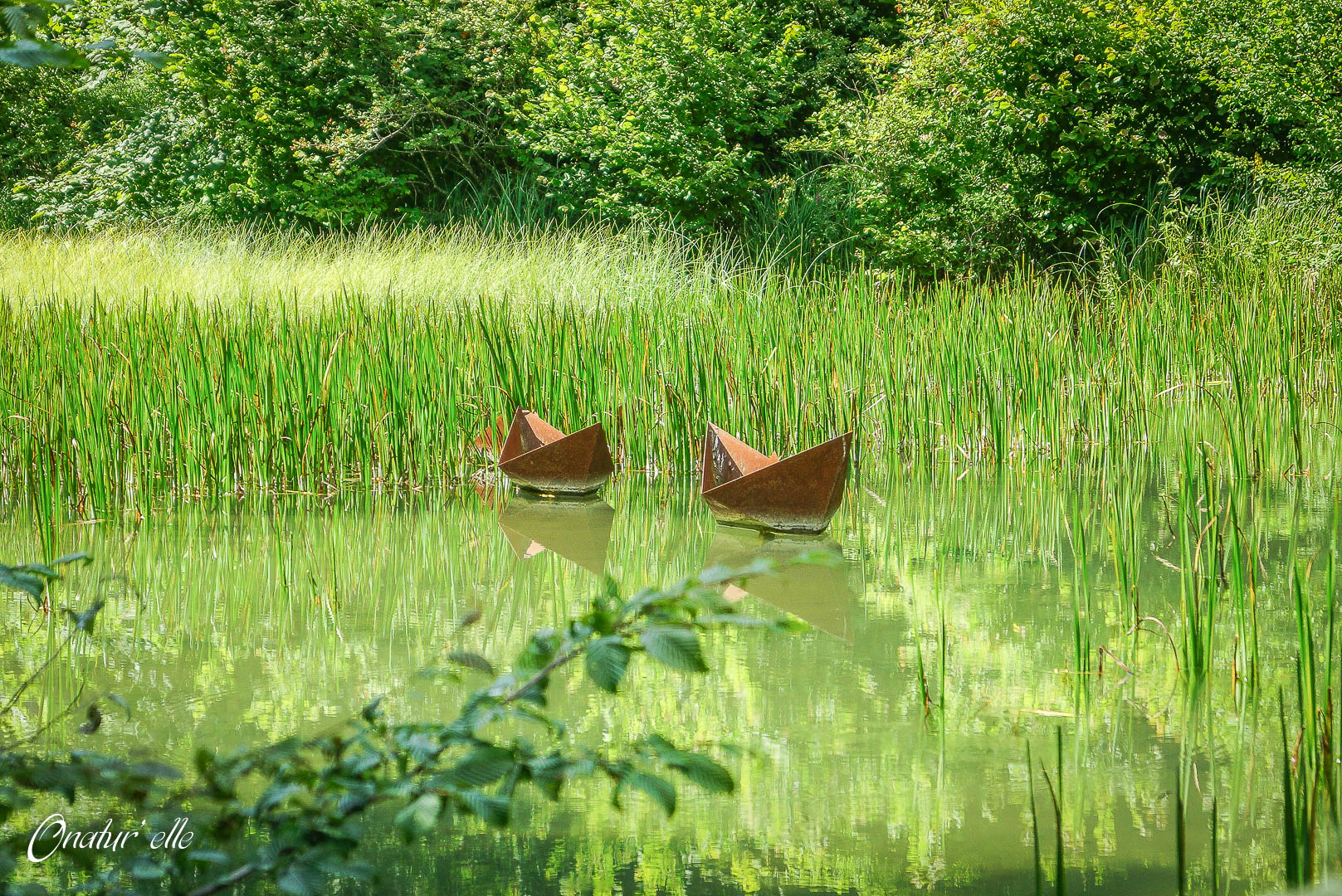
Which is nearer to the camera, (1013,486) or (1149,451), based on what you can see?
(1013,486)

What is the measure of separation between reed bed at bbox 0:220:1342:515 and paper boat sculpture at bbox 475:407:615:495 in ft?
1.10

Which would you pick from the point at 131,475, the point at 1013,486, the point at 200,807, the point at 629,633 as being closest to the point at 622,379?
the point at 1013,486

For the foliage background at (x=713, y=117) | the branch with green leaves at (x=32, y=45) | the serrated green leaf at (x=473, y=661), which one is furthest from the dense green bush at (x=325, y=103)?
the serrated green leaf at (x=473, y=661)

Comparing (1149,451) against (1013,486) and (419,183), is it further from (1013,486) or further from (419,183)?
(419,183)

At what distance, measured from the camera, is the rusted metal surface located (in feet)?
11.4

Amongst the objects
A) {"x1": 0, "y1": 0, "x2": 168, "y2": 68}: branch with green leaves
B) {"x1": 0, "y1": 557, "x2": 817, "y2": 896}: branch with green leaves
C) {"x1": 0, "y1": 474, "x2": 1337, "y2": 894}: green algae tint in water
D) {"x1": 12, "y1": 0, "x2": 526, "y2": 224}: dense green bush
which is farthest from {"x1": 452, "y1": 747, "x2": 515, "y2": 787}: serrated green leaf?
{"x1": 12, "y1": 0, "x2": 526, "y2": 224}: dense green bush

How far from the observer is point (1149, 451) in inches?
190

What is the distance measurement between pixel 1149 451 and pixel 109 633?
4.07 m

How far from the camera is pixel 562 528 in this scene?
3.90 meters

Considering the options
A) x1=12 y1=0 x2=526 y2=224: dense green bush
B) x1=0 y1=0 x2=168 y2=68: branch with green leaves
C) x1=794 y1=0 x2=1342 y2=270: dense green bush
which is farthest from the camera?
x1=12 y1=0 x2=526 y2=224: dense green bush

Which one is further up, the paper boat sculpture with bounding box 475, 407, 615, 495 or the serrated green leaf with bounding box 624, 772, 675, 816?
the paper boat sculpture with bounding box 475, 407, 615, 495

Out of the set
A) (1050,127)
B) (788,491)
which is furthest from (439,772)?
(1050,127)

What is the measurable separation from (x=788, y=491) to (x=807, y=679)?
4.36 ft

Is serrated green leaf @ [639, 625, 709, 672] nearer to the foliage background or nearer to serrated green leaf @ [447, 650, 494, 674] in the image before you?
serrated green leaf @ [447, 650, 494, 674]
